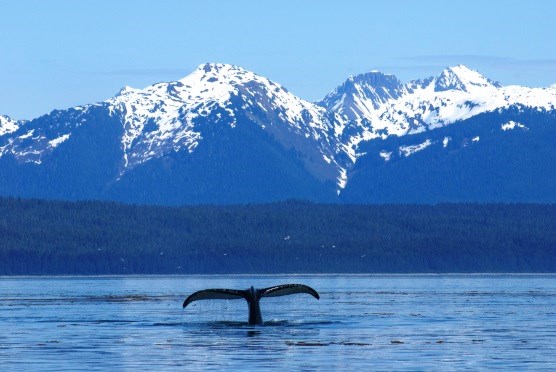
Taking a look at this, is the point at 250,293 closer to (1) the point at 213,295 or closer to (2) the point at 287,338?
(1) the point at 213,295

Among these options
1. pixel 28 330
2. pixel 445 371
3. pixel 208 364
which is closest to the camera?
pixel 445 371

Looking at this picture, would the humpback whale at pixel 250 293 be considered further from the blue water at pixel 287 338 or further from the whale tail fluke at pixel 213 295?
the blue water at pixel 287 338

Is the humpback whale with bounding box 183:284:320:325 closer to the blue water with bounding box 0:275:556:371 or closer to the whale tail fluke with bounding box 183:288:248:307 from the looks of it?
the whale tail fluke with bounding box 183:288:248:307

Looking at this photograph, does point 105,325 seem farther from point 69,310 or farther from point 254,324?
point 69,310

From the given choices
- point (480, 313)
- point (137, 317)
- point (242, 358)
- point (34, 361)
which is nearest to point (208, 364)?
point (242, 358)

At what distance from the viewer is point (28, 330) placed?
75.8 meters

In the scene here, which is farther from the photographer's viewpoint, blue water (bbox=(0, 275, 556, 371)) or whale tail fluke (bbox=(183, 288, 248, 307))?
whale tail fluke (bbox=(183, 288, 248, 307))

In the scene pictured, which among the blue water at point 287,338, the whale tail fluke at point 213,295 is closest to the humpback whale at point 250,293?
the whale tail fluke at point 213,295

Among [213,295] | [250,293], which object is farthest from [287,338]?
[250,293]

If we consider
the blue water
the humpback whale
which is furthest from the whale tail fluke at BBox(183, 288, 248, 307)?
the blue water

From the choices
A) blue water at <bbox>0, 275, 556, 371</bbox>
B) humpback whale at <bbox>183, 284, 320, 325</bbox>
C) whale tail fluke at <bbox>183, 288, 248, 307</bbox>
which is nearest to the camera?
blue water at <bbox>0, 275, 556, 371</bbox>

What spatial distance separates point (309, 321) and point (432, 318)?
24.0 ft

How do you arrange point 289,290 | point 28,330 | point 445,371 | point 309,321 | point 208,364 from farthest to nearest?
point 309,321, point 28,330, point 289,290, point 208,364, point 445,371

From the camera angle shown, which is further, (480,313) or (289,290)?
(480,313)
